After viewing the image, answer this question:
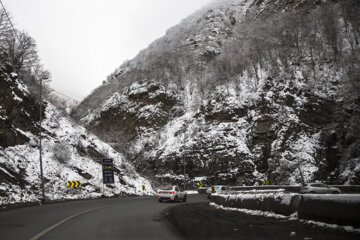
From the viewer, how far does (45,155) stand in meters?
30.4

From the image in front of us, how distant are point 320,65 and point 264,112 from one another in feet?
59.9

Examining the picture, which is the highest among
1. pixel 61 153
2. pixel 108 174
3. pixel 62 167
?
pixel 61 153

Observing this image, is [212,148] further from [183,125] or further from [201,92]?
[201,92]

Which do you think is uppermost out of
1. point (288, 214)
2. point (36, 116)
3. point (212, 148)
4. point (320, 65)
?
point (320, 65)

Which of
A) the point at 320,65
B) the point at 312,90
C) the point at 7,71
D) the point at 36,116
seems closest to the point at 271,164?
the point at 312,90

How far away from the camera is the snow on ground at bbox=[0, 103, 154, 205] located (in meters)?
23.7

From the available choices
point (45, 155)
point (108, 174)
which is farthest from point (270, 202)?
point (45, 155)

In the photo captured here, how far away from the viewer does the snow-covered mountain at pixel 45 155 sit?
A: 2359cm

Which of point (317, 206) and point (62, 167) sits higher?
point (62, 167)

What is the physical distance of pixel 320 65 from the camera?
5716 cm

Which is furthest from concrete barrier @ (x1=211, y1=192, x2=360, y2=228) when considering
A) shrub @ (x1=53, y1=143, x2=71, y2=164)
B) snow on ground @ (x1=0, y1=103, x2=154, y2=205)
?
shrub @ (x1=53, y1=143, x2=71, y2=164)

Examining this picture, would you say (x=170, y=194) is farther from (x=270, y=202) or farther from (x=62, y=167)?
(x=270, y=202)

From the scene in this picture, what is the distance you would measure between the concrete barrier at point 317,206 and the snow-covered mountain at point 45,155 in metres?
17.0

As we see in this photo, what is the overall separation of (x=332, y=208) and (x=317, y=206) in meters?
0.60
